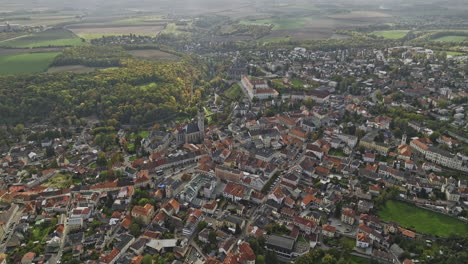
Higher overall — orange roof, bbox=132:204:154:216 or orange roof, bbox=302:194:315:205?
orange roof, bbox=132:204:154:216

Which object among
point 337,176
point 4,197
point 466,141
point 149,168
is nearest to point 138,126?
point 149,168

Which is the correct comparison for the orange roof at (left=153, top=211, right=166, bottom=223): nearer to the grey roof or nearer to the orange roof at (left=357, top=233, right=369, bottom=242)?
the grey roof

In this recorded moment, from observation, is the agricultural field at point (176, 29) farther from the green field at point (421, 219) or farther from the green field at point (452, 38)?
the green field at point (421, 219)

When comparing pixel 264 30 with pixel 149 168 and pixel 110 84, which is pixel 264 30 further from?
pixel 149 168

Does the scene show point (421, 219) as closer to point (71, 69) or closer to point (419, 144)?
point (419, 144)

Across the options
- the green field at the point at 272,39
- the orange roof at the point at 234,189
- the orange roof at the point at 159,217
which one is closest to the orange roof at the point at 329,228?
the orange roof at the point at 234,189

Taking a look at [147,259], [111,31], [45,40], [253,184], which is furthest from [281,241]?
[111,31]

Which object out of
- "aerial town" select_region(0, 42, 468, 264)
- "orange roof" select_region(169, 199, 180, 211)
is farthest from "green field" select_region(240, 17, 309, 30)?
"orange roof" select_region(169, 199, 180, 211)
